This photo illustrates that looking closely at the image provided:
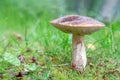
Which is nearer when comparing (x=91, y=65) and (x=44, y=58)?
(x=91, y=65)

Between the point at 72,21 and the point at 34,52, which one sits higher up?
the point at 72,21

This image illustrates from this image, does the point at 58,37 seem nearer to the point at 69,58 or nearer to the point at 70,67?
the point at 69,58

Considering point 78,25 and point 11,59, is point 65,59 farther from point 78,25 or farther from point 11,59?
point 78,25

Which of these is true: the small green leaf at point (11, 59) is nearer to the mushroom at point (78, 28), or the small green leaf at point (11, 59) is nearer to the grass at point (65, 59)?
the grass at point (65, 59)

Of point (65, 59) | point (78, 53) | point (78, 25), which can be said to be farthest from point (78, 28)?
point (65, 59)


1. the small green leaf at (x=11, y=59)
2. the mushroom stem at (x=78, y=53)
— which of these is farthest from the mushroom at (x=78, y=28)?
the small green leaf at (x=11, y=59)

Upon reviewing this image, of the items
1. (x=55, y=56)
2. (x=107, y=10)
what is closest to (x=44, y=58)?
(x=55, y=56)

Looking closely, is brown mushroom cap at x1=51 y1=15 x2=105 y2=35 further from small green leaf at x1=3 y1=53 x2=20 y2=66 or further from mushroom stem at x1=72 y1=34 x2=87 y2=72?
small green leaf at x1=3 y1=53 x2=20 y2=66
